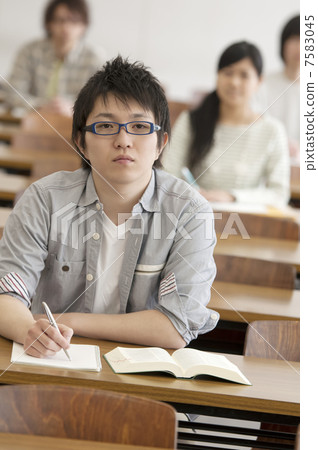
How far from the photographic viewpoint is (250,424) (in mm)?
1060

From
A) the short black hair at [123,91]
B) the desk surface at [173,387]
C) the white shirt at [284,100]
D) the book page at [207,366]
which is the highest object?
the white shirt at [284,100]

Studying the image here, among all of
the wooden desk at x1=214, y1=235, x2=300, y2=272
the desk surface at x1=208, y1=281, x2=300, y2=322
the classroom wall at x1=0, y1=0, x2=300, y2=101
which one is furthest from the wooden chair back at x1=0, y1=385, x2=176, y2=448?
the classroom wall at x1=0, y1=0, x2=300, y2=101

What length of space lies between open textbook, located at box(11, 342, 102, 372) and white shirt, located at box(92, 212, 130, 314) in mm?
177

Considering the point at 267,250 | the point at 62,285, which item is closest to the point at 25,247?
the point at 62,285

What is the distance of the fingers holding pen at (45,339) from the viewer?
3.49 ft

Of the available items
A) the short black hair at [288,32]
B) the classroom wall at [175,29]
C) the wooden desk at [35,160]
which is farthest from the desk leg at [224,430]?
the classroom wall at [175,29]

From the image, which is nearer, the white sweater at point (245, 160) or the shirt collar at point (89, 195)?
the shirt collar at point (89, 195)

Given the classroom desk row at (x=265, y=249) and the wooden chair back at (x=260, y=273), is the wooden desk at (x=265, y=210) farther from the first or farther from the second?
the wooden chair back at (x=260, y=273)

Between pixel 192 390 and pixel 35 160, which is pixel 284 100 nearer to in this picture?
pixel 35 160

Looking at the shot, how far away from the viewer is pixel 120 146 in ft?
3.99

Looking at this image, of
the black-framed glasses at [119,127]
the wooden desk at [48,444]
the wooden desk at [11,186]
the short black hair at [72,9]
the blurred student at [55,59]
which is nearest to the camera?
the wooden desk at [48,444]

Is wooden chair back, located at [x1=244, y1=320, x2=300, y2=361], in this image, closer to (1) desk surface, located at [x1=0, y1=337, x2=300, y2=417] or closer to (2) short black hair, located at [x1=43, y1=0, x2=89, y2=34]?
(1) desk surface, located at [x1=0, y1=337, x2=300, y2=417]

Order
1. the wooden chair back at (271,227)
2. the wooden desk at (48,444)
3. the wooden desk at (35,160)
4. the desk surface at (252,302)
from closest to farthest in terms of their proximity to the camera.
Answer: the wooden desk at (48,444)
the desk surface at (252,302)
the wooden chair back at (271,227)
the wooden desk at (35,160)
